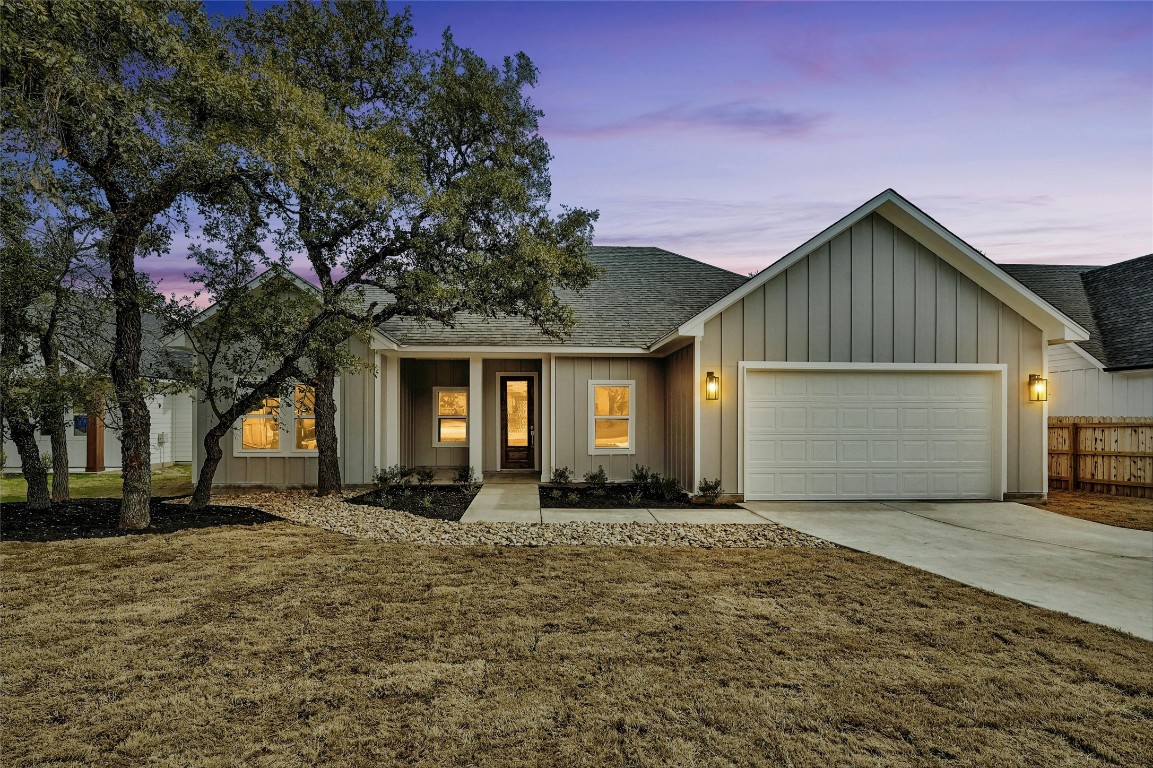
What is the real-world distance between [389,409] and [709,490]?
6.45 meters

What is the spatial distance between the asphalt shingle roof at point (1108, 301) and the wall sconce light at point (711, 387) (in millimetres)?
8666

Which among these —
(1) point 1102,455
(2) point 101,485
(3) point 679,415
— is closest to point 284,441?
(2) point 101,485

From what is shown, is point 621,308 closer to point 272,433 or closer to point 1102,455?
point 272,433

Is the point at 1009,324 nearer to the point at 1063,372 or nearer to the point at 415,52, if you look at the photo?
the point at 1063,372

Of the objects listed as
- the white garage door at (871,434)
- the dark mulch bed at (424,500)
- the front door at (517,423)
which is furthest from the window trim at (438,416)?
the white garage door at (871,434)

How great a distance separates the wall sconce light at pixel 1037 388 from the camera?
990 cm

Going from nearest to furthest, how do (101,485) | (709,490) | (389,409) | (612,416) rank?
(709,490) < (389,409) < (612,416) < (101,485)

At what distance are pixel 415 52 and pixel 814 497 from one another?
9802 mm

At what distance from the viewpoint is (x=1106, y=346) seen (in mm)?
13227

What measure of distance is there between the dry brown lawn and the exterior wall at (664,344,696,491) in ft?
14.9

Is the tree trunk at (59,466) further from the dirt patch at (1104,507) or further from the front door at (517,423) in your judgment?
the dirt patch at (1104,507)

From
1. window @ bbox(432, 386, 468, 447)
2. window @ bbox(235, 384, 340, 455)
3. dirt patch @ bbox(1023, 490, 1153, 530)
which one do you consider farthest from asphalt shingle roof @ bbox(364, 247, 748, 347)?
dirt patch @ bbox(1023, 490, 1153, 530)

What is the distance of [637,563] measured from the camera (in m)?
6.05

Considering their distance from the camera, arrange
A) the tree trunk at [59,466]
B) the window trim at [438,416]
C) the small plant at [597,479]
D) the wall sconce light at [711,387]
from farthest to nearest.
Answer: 1. the window trim at [438,416]
2. the small plant at [597,479]
3. the wall sconce light at [711,387]
4. the tree trunk at [59,466]
